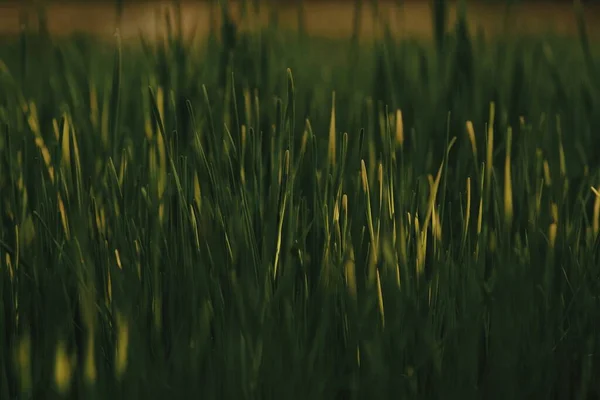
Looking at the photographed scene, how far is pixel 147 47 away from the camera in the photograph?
1.60 metres

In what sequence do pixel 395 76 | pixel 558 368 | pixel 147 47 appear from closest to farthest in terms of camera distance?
pixel 558 368, pixel 395 76, pixel 147 47

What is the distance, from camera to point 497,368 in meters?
0.92

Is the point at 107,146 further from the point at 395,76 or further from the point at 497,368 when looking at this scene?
the point at 497,368

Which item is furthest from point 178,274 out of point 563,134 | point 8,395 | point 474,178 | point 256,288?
point 563,134

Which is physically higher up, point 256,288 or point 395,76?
point 395,76

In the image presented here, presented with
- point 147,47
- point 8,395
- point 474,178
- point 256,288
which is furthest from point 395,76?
point 8,395

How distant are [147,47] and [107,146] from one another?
1.23ft

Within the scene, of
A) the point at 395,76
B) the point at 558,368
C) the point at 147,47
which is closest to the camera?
the point at 558,368

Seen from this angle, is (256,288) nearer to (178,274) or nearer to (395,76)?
(178,274)

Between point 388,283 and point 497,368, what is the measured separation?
14cm

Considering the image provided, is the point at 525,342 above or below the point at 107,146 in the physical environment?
below

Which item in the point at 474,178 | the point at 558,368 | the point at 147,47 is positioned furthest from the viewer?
the point at 147,47

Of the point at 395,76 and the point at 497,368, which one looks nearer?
the point at 497,368

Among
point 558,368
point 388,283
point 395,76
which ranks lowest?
point 558,368
